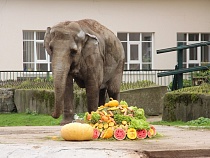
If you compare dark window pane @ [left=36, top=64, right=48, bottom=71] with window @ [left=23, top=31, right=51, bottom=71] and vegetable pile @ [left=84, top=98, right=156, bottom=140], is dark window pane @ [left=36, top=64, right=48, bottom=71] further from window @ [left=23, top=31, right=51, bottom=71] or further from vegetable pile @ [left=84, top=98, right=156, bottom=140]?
vegetable pile @ [left=84, top=98, right=156, bottom=140]

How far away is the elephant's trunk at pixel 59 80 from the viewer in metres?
14.0

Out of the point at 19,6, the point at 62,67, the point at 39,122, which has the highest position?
the point at 19,6

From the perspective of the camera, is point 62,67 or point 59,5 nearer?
point 62,67

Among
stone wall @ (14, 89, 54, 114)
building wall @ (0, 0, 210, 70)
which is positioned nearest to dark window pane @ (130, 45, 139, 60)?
building wall @ (0, 0, 210, 70)

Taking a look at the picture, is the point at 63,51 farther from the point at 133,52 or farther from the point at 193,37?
the point at 193,37

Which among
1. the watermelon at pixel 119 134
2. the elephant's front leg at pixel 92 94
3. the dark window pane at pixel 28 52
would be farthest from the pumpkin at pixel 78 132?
the dark window pane at pixel 28 52

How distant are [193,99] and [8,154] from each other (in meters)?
9.91

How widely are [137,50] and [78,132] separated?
1114 inches

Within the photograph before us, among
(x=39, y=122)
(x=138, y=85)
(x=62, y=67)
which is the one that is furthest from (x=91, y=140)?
(x=138, y=85)

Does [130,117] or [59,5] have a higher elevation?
[59,5]

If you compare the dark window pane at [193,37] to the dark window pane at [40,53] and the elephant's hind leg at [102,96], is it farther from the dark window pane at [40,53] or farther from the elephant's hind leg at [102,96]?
the elephant's hind leg at [102,96]

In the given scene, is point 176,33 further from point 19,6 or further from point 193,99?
point 193,99

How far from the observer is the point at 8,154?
10.4 metres

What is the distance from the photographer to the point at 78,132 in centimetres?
1167
